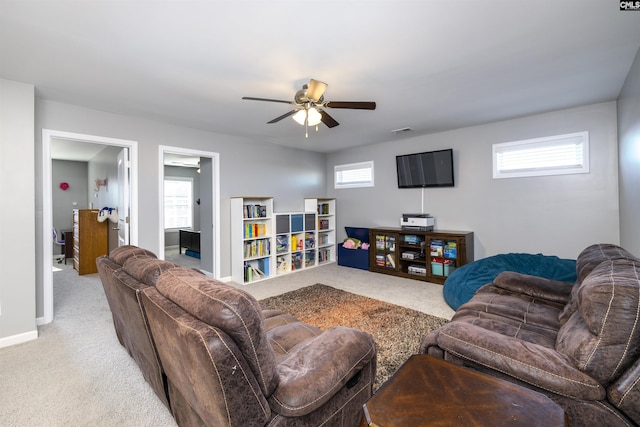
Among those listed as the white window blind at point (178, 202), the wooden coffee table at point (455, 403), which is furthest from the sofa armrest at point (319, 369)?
the white window blind at point (178, 202)

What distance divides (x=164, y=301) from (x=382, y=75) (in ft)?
8.28

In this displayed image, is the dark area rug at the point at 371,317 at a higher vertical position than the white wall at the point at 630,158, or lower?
lower

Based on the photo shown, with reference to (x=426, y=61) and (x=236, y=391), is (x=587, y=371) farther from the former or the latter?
(x=426, y=61)

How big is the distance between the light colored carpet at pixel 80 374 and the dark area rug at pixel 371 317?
0.28 metres

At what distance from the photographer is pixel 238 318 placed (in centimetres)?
100

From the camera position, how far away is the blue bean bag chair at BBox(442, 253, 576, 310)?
3.13m

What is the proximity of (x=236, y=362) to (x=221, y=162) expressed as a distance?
13.7 ft

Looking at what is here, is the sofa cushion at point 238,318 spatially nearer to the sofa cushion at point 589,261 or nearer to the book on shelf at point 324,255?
the sofa cushion at point 589,261

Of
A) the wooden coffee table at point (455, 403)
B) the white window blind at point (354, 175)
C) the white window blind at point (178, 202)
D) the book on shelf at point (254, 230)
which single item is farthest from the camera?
the white window blind at point (178, 202)

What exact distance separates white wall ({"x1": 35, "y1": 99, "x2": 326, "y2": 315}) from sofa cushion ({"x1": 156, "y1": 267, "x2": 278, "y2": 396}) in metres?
3.12

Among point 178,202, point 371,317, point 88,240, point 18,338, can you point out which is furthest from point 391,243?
point 178,202

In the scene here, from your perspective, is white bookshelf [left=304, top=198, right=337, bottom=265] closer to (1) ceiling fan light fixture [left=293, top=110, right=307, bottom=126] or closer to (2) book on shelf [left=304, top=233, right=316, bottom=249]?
(2) book on shelf [left=304, top=233, right=316, bottom=249]

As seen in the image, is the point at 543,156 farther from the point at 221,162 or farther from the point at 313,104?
the point at 221,162

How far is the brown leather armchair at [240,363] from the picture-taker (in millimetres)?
967
